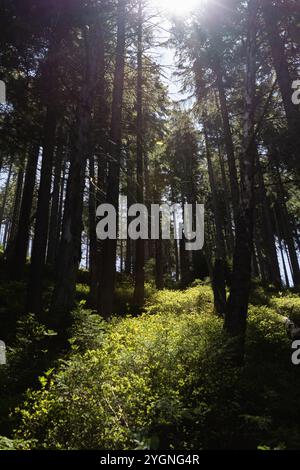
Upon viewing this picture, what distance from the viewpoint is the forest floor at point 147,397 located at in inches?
186

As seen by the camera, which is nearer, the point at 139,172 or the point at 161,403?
the point at 161,403

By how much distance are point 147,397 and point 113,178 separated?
8835mm

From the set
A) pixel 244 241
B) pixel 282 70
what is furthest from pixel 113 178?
pixel 282 70

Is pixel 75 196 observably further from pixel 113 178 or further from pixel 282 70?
pixel 282 70

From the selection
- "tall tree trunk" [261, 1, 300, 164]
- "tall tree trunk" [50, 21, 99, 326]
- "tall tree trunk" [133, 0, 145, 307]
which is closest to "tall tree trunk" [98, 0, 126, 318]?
"tall tree trunk" [50, 21, 99, 326]

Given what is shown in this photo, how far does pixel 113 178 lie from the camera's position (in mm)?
13008

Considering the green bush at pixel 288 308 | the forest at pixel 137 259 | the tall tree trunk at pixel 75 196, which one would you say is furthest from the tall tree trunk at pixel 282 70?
the tall tree trunk at pixel 75 196

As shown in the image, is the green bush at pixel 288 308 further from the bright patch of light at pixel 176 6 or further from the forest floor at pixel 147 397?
the bright patch of light at pixel 176 6

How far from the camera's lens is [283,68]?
45.4 ft

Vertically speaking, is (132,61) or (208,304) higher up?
(132,61)

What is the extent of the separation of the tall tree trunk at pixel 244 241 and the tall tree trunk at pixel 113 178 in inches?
174

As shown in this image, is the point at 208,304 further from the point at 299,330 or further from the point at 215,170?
the point at 215,170
